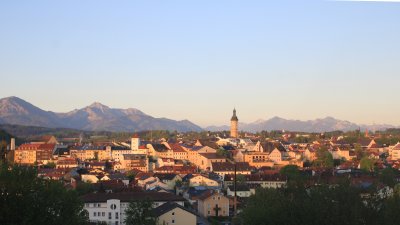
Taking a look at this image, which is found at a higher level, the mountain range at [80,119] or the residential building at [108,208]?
the mountain range at [80,119]

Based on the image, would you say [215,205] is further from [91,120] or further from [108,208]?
[91,120]

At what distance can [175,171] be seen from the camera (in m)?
27.1

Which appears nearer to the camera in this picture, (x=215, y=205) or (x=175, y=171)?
(x=215, y=205)

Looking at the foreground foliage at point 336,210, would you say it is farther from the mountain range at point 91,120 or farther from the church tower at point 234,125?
the mountain range at point 91,120

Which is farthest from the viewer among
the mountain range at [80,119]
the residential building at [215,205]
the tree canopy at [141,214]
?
the mountain range at [80,119]

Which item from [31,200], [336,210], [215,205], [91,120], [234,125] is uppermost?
[91,120]

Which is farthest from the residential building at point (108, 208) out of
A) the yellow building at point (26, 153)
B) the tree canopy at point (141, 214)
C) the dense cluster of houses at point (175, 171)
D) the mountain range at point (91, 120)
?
the mountain range at point (91, 120)

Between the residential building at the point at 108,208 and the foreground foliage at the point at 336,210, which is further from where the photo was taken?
the residential building at the point at 108,208

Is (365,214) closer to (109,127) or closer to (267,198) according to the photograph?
(267,198)

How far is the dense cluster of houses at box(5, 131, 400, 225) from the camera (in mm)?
15219

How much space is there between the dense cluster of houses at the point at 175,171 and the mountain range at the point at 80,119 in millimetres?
98573

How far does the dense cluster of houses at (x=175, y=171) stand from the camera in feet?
49.9

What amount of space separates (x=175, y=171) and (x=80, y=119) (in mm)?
147587

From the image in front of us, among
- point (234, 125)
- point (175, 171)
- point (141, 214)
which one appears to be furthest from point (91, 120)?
point (141, 214)
